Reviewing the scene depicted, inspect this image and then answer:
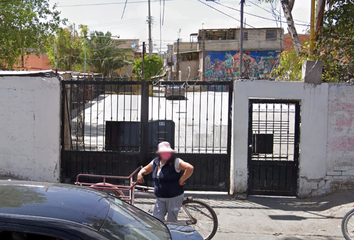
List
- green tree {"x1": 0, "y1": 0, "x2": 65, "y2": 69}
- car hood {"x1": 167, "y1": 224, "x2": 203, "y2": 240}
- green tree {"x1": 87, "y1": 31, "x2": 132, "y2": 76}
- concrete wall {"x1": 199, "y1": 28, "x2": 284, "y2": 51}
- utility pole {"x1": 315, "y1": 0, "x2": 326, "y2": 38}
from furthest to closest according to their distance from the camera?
concrete wall {"x1": 199, "y1": 28, "x2": 284, "y2": 51} < green tree {"x1": 87, "y1": 31, "x2": 132, "y2": 76} < green tree {"x1": 0, "y1": 0, "x2": 65, "y2": 69} < utility pole {"x1": 315, "y1": 0, "x2": 326, "y2": 38} < car hood {"x1": 167, "y1": 224, "x2": 203, "y2": 240}

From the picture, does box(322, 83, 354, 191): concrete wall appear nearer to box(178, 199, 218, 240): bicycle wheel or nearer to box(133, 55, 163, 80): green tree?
box(178, 199, 218, 240): bicycle wheel

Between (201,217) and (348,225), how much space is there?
2169mm

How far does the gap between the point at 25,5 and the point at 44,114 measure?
934 centimetres

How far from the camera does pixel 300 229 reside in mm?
6504

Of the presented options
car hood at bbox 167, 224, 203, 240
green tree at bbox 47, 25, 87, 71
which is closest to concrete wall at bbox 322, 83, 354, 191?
car hood at bbox 167, 224, 203, 240

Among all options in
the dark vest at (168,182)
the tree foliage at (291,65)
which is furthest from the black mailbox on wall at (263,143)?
the dark vest at (168,182)

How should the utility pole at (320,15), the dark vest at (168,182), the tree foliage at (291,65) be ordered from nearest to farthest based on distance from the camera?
the dark vest at (168,182) → the tree foliage at (291,65) → the utility pole at (320,15)

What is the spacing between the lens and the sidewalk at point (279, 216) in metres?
6.28

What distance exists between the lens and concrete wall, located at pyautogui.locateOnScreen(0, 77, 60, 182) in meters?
8.00

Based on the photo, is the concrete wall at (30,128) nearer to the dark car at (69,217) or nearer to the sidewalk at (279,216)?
the sidewalk at (279,216)

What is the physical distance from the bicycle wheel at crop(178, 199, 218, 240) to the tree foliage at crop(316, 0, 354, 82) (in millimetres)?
4826

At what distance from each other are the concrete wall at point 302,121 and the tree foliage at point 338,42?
43.9 inches

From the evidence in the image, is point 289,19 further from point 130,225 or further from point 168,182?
point 130,225

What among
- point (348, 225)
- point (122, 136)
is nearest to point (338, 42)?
point (348, 225)
